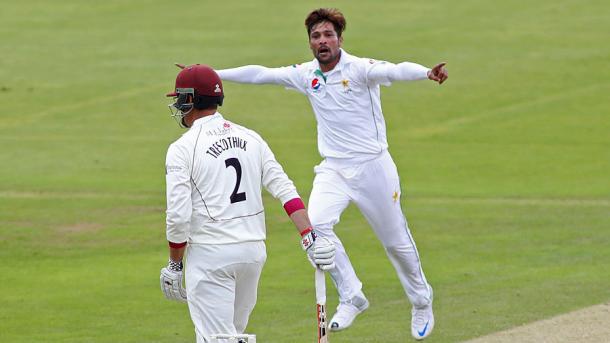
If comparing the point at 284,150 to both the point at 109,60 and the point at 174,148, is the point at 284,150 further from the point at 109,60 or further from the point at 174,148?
the point at 174,148

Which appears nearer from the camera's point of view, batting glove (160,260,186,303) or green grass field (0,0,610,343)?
batting glove (160,260,186,303)

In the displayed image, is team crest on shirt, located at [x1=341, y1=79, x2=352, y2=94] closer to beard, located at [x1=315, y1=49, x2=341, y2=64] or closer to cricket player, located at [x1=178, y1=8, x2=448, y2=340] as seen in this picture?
cricket player, located at [x1=178, y1=8, x2=448, y2=340]

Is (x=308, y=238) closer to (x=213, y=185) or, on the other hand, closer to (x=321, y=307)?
(x=321, y=307)

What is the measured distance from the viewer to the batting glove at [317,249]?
27.9 feet

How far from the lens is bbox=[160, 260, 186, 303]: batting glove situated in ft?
27.0

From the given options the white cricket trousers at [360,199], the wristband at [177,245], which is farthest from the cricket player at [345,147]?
the wristband at [177,245]

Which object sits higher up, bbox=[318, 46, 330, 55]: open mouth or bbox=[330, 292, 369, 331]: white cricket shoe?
bbox=[318, 46, 330, 55]: open mouth

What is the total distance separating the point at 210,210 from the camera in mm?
8133

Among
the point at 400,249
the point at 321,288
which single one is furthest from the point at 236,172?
the point at 400,249

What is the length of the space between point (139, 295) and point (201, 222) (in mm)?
5563

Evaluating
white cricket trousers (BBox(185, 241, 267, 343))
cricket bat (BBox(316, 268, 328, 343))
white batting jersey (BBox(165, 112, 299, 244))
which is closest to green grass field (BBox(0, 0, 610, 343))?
cricket bat (BBox(316, 268, 328, 343))

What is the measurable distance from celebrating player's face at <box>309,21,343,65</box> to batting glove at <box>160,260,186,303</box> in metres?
2.68

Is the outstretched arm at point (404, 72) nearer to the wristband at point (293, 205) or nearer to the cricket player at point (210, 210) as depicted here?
the wristband at point (293, 205)

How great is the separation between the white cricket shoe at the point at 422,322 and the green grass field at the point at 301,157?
28 cm
